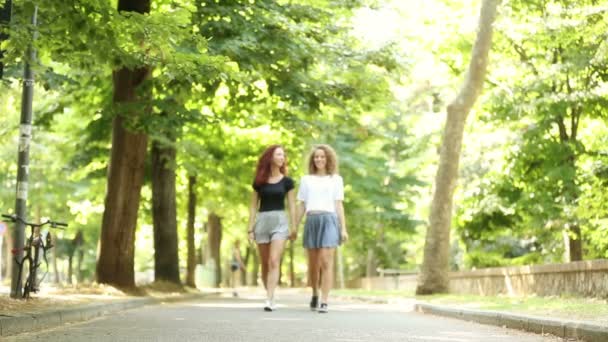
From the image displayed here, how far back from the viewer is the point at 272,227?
12812 millimetres

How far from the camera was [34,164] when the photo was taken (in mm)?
36750

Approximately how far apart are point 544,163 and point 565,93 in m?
2.32

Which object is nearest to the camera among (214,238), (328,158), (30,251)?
(30,251)

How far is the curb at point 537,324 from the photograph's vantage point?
768 centimetres

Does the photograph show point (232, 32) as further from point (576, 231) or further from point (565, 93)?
point (576, 231)

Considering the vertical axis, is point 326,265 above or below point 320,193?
below

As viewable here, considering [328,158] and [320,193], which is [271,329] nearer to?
[320,193]

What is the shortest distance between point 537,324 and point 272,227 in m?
4.64

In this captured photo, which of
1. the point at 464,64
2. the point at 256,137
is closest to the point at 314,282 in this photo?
the point at 464,64

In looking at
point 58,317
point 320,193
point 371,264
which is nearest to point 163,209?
point 320,193

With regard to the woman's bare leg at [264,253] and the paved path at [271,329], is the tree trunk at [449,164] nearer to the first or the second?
the woman's bare leg at [264,253]

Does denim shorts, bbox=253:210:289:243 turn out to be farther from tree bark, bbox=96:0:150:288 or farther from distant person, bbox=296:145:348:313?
tree bark, bbox=96:0:150:288

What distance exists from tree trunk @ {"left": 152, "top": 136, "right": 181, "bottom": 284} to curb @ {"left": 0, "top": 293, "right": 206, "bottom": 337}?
8.15 meters

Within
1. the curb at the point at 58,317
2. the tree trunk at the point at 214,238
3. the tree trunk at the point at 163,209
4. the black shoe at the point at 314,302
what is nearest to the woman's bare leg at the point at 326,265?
the black shoe at the point at 314,302
